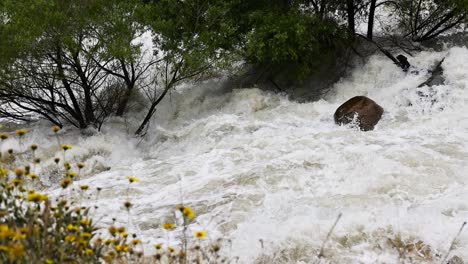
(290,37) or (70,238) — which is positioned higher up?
(290,37)

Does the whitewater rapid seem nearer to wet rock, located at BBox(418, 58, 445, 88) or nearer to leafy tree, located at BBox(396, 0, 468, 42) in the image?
wet rock, located at BBox(418, 58, 445, 88)

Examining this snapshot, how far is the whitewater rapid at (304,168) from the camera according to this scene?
4730 mm

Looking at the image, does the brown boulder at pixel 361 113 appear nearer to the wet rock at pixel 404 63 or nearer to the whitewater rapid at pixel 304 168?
the whitewater rapid at pixel 304 168

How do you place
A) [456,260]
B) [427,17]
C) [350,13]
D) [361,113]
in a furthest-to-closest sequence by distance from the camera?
[427,17] → [350,13] → [361,113] → [456,260]

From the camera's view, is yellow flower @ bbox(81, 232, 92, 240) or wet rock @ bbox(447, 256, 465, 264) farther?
wet rock @ bbox(447, 256, 465, 264)

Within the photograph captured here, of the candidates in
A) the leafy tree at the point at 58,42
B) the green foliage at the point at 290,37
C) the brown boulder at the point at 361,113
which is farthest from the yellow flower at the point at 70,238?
the green foliage at the point at 290,37

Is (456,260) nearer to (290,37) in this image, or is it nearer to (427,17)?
(290,37)

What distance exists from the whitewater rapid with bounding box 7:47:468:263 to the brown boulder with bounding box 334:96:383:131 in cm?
22

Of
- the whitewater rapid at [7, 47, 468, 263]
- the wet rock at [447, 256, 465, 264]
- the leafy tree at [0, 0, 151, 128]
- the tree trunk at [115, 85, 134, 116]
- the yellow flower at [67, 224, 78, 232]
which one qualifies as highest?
the leafy tree at [0, 0, 151, 128]

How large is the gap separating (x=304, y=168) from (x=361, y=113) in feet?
9.49

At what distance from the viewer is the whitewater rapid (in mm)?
4730

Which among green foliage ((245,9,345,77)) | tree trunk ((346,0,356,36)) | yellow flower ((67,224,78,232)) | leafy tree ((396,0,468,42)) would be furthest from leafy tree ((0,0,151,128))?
yellow flower ((67,224,78,232))

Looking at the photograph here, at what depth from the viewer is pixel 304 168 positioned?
6.89 metres

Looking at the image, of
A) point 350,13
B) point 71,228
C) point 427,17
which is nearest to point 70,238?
point 71,228
